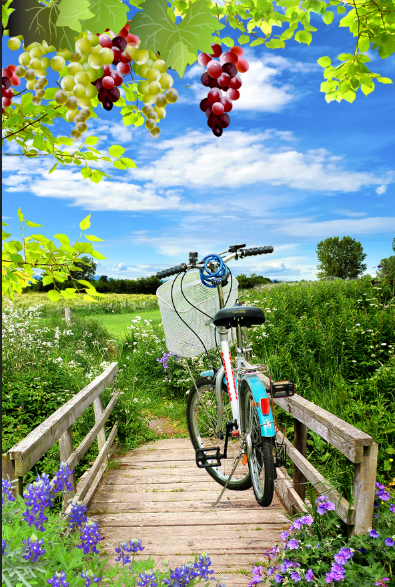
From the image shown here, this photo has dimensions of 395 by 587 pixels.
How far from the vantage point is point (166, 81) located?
818 mm

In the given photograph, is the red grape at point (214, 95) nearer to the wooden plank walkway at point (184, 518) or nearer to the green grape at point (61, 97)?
the green grape at point (61, 97)

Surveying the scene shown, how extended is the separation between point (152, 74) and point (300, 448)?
10.3 feet

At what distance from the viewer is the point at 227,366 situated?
3031 millimetres

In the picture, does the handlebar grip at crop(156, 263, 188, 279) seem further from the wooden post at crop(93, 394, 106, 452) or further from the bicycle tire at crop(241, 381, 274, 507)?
the wooden post at crop(93, 394, 106, 452)

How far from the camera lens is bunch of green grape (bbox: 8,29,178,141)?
0.80m

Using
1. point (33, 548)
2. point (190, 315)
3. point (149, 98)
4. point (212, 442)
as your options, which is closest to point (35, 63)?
point (149, 98)

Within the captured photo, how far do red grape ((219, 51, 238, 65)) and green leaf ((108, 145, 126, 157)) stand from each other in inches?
22.8

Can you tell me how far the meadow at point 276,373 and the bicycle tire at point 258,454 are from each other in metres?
0.57

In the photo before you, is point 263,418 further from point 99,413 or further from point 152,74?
point 99,413

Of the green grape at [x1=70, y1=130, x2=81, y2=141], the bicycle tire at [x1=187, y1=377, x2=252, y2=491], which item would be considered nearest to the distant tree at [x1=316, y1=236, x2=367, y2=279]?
the bicycle tire at [x1=187, y1=377, x2=252, y2=491]

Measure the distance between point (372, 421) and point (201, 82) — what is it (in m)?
4.11

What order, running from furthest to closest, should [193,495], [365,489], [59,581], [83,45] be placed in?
1. [193,495]
2. [365,489]
3. [59,581]
4. [83,45]

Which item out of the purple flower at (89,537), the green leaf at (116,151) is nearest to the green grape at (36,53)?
the green leaf at (116,151)

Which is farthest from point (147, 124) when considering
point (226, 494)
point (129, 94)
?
point (226, 494)
